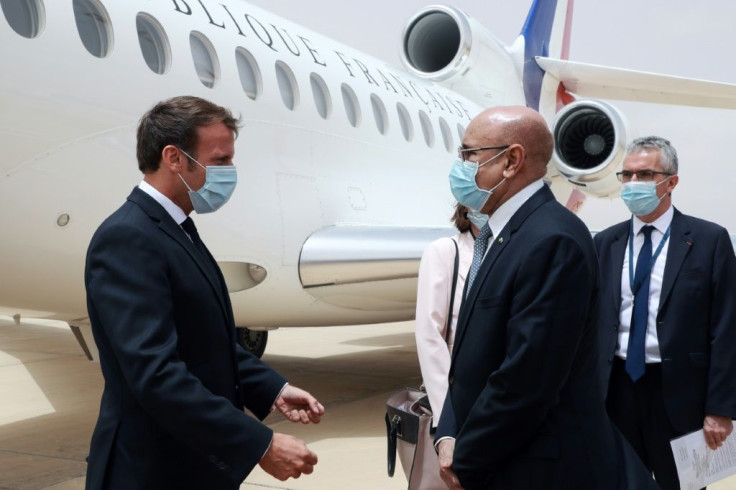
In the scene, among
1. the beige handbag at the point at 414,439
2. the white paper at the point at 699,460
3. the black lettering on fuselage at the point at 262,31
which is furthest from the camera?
the black lettering on fuselage at the point at 262,31

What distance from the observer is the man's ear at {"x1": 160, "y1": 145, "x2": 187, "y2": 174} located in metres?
2.65

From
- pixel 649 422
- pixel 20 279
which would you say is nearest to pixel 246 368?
pixel 649 422

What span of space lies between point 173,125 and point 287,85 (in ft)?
17.4

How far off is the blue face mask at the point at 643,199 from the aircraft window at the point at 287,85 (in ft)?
13.5

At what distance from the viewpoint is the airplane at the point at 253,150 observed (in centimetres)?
532

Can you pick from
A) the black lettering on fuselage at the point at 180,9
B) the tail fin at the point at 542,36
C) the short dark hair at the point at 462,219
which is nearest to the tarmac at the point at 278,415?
the short dark hair at the point at 462,219

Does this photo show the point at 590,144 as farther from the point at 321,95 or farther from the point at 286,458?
the point at 286,458

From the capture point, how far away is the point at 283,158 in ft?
24.3

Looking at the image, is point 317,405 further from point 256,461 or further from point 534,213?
point 534,213

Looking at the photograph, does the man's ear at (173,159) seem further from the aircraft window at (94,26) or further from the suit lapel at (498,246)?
the aircraft window at (94,26)

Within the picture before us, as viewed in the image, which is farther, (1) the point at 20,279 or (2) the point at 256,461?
(1) the point at 20,279

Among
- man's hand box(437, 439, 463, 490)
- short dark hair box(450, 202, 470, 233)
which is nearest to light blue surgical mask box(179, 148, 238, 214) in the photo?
man's hand box(437, 439, 463, 490)

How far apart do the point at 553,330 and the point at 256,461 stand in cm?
89

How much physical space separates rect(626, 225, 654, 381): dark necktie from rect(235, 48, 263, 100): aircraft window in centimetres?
418
